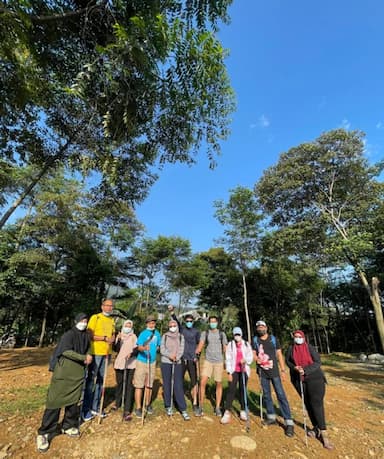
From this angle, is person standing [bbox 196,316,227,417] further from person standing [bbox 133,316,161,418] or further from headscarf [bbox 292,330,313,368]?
headscarf [bbox 292,330,313,368]

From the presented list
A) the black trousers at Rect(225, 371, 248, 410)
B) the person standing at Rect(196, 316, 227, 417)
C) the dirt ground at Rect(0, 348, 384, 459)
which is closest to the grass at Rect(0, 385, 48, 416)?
the dirt ground at Rect(0, 348, 384, 459)

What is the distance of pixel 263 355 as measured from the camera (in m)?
3.87

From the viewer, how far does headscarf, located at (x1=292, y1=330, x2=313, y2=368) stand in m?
3.55

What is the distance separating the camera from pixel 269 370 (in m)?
3.75

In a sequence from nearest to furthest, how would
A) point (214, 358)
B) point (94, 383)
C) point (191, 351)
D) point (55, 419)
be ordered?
point (55, 419) < point (94, 383) < point (214, 358) < point (191, 351)

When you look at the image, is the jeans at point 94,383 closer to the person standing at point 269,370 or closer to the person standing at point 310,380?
the person standing at point 269,370

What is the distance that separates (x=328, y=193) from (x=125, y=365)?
1225 cm

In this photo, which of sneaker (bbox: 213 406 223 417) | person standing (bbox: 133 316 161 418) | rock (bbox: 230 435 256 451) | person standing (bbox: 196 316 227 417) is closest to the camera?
rock (bbox: 230 435 256 451)

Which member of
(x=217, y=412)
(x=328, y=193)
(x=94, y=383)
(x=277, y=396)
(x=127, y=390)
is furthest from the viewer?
(x=328, y=193)

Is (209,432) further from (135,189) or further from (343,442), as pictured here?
(135,189)

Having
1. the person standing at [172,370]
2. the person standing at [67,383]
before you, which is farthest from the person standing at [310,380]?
the person standing at [67,383]

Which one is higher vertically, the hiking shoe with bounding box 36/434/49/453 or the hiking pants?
the hiking pants

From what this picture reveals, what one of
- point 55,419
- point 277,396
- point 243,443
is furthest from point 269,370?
point 55,419

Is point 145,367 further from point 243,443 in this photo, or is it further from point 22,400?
point 22,400
